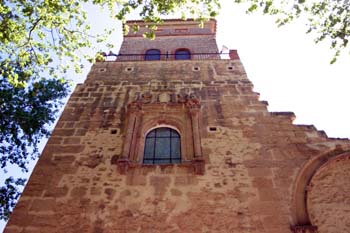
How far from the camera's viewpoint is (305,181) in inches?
250

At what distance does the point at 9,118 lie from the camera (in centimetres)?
1122

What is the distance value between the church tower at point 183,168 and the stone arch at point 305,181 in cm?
2

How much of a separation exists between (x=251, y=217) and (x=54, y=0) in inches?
244

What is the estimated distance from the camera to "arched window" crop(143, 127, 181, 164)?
7379 mm

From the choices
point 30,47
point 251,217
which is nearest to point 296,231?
point 251,217

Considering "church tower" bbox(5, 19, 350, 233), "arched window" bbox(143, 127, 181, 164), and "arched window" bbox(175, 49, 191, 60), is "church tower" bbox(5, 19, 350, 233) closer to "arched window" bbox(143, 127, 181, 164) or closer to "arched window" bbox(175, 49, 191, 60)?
"arched window" bbox(143, 127, 181, 164)

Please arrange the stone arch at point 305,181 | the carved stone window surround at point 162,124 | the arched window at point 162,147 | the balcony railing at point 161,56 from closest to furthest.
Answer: the stone arch at point 305,181 < the carved stone window surround at point 162,124 < the arched window at point 162,147 < the balcony railing at point 161,56

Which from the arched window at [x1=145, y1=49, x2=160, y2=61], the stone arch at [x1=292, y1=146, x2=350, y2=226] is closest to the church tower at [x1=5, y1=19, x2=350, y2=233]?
the stone arch at [x1=292, y1=146, x2=350, y2=226]

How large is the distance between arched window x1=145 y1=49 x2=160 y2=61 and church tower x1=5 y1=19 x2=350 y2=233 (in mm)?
4088

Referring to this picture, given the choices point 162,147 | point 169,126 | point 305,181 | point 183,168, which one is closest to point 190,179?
point 183,168

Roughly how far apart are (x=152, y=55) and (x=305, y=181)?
925cm

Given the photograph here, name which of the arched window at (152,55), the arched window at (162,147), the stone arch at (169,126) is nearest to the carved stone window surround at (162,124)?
the stone arch at (169,126)

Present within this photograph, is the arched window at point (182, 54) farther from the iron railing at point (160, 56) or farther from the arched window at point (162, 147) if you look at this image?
the arched window at point (162, 147)

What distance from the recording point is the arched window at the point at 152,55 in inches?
542
